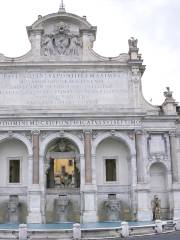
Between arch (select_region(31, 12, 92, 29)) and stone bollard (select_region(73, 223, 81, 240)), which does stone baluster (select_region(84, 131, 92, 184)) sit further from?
stone bollard (select_region(73, 223, 81, 240))

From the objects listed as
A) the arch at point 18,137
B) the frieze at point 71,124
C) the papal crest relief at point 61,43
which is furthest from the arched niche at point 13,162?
the papal crest relief at point 61,43

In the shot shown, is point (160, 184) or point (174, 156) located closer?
point (174, 156)

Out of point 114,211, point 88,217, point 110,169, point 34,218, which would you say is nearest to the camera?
point 34,218

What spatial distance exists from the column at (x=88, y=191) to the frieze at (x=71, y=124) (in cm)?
68

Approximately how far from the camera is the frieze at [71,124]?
90.9ft

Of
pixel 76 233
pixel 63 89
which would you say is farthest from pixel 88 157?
pixel 76 233

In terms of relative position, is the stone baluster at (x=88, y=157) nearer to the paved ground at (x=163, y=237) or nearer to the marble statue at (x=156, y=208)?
the marble statue at (x=156, y=208)

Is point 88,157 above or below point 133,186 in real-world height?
above

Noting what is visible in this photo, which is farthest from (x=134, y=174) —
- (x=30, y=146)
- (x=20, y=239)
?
(x=20, y=239)

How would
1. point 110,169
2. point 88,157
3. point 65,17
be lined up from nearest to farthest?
point 88,157 < point 110,169 < point 65,17

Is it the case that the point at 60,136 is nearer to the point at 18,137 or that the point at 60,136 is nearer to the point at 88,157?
the point at 88,157

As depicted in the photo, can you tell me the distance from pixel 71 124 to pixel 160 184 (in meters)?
7.24

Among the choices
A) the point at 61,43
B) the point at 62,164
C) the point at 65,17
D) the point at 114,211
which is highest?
the point at 65,17

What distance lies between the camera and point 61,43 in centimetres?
2988
